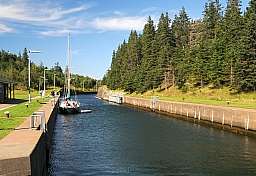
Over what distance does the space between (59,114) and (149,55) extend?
4887cm

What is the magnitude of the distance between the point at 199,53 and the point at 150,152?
2377 inches

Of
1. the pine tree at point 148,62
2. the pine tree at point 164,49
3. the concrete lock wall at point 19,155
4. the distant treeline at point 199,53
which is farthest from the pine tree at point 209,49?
the concrete lock wall at point 19,155

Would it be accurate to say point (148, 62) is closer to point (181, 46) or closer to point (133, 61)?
point (181, 46)

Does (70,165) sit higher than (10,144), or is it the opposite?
(10,144)

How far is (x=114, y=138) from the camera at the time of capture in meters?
42.9

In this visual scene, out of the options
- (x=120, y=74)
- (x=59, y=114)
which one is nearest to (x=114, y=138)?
(x=59, y=114)

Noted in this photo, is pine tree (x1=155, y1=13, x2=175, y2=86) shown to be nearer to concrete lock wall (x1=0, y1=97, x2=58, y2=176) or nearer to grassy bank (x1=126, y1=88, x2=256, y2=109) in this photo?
grassy bank (x1=126, y1=88, x2=256, y2=109)

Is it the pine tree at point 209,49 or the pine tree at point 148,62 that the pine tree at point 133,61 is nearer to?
the pine tree at point 148,62

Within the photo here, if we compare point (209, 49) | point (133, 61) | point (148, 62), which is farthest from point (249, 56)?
point (133, 61)

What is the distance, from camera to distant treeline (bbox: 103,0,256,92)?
71062mm

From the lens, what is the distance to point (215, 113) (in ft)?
180

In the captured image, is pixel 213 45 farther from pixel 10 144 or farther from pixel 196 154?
pixel 10 144

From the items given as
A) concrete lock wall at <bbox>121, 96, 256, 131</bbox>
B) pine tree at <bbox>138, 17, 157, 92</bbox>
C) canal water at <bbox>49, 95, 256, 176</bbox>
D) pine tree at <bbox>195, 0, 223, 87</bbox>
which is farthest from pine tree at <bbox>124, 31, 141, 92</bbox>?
canal water at <bbox>49, 95, 256, 176</bbox>

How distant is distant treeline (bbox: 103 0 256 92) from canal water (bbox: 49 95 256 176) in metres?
25.0
